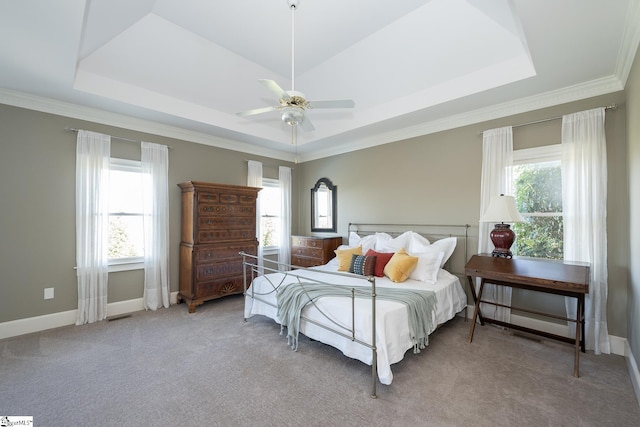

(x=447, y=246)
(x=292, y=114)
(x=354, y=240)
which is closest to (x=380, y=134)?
(x=354, y=240)

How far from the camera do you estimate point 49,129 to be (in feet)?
11.3

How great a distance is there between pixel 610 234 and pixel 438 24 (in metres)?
2.98

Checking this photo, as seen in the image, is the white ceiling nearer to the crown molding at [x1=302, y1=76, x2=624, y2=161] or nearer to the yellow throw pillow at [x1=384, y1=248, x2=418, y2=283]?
the crown molding at [x1=302, y1=76, x2=624, y2=161]

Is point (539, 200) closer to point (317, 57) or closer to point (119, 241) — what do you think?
point (317, 57)

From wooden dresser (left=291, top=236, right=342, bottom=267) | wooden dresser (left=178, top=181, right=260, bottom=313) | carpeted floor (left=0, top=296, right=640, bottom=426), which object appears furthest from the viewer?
wooden dresser (left=291, top=236, right=342, bottom=267)

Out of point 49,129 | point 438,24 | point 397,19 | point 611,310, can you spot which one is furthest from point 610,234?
point 49,129

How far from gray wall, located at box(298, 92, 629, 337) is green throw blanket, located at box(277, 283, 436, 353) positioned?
156 centimetres

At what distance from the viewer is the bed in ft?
7.55

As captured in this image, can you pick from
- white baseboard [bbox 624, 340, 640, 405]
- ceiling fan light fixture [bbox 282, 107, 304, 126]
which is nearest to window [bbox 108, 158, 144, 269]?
ceiling fan light fixture [bbox 282, 107, 304, 126]

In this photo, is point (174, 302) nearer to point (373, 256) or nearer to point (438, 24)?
point (373, 256)

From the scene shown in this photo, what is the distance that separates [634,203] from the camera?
2.42 metres

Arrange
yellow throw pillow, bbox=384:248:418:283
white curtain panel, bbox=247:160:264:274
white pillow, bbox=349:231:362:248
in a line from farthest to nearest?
white curtain panel, bbox=247:160:264:274 → white pillow, bbox=349:231:362:248 → yellow throw pillow, bbox=384:248:418:283

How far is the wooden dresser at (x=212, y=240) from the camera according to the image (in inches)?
160

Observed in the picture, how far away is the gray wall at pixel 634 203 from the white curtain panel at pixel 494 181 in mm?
1011
